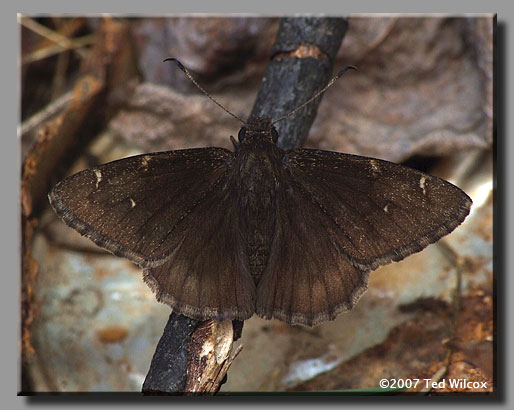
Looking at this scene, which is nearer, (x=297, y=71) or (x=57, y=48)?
(x=297, y=71)

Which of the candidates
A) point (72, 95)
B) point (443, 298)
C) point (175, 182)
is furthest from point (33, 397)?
point (443, 298)

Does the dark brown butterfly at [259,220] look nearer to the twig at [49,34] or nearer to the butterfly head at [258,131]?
the butterfly head at [258,131]

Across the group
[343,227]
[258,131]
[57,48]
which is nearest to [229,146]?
[258,131]

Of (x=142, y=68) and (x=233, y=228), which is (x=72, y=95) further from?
(x=233, y=228)

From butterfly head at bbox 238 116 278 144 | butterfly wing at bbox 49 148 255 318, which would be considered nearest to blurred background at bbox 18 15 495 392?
butterfly wing at bbox 49 148 255 318

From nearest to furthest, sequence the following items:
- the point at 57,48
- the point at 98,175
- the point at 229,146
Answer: the point at 98,175
the point at 229,146
the point at 57,48

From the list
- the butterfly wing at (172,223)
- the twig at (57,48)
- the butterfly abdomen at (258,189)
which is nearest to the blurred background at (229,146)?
the twig at (57,48)

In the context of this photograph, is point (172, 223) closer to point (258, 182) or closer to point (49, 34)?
point (258, 182)

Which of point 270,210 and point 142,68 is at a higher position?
point 142,68
